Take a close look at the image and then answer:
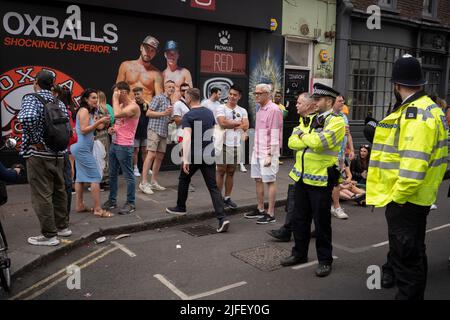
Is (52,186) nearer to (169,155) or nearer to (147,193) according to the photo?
(147,193)

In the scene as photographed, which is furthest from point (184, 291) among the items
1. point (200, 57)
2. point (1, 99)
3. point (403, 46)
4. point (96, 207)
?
point (403, 46)

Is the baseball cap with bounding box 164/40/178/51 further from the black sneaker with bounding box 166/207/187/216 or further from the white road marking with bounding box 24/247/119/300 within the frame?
the white road marking with bounding box 24/247/119/300

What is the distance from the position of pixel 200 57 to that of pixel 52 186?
6.02 metres

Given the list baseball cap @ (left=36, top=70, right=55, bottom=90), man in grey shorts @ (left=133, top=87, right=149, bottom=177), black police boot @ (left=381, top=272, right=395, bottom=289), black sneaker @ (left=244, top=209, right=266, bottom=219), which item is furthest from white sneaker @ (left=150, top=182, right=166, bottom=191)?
black police boot @ (left=381, top=272, right=395, bottom=289)

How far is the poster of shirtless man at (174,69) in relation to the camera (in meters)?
9.59

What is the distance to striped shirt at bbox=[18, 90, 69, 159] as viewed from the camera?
472 centimetres

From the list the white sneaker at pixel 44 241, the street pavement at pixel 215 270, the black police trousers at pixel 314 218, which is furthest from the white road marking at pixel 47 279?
the black police trousers at pixel 314 218

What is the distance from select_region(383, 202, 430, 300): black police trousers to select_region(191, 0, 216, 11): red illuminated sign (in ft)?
24.6

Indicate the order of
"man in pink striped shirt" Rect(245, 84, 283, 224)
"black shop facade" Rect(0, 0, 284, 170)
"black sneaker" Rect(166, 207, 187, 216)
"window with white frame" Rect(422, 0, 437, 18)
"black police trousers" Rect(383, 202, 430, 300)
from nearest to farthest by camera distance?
"black police trousers" Rect(383, 202, 430, 300), "man in pink striped shirt" Rect(245, 84, 283, 224), "black sneaker" Rect(166, 207, 187, 216), "black shop facade" Rect(0, 0, 284, 170), "window with white frame" Rect(422, 0, 437, 18)

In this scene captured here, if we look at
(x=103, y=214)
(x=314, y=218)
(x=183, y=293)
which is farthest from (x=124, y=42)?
(x=183, y=293)

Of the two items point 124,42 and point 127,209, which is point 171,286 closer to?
point 127,209

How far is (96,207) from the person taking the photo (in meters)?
6.21

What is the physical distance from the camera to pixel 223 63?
10.6 m
